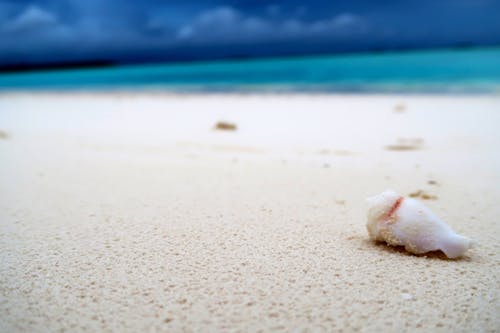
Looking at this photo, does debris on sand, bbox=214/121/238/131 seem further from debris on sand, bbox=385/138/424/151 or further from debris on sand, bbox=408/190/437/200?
debris on sand, bbox=408/190/437/200

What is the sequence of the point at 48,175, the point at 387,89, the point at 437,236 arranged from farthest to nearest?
the point at 387,89
the point at 48,175
the point at 437,236

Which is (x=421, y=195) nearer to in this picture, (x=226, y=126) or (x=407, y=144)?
(x=407, y=144)

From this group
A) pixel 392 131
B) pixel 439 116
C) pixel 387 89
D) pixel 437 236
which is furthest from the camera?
pixel 387 89

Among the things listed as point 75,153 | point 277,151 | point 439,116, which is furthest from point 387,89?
point 75,153

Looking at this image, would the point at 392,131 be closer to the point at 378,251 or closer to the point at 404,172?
the point at 404,172

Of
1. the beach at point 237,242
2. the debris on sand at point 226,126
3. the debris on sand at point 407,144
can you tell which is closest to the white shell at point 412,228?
the beach at point 237,242

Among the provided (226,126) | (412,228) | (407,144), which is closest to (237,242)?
(412,228)
